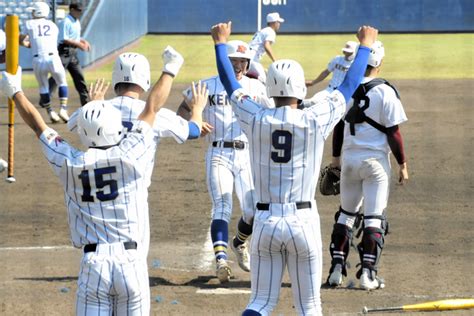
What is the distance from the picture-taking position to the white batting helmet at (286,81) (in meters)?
6.47

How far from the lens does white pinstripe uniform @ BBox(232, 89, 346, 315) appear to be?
6.38 metres

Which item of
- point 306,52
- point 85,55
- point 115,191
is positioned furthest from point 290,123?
point 306,52

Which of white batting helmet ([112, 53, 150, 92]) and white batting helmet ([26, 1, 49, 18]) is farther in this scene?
white batting helmet ([26, 1, 49, 18])

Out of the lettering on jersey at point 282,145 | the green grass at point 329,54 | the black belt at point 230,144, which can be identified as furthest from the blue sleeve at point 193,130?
the green grass at point 329,54

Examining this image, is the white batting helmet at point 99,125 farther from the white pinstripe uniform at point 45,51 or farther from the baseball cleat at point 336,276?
the white pinstripe uniform at point 45,51

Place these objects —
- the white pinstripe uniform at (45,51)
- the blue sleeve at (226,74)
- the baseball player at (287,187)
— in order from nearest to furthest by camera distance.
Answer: the baseball player at (287,187)
the blue sleeve at (226,74)
the white pinstripe uniform at (45,51)

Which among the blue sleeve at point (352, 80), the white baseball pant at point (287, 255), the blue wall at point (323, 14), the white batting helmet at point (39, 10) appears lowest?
the blue wall at point (323, 14)

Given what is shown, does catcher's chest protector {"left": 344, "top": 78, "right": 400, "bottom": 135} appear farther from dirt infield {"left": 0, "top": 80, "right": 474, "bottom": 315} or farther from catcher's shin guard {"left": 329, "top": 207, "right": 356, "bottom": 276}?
dirt infield {"left": 0, "top": 80, "right": 474, "bottom": 315}

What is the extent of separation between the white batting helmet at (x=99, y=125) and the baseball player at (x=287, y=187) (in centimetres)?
105

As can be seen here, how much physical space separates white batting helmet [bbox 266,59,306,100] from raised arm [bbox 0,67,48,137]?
1386 millimetres

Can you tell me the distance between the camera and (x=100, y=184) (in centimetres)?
566

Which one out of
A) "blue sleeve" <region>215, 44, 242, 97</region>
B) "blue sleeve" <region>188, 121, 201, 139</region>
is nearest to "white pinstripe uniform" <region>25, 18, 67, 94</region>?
"blue sleeve" <region>215, 44, 242, 97</region>

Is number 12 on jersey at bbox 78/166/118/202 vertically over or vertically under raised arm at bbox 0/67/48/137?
under

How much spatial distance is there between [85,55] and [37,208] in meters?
15.3
